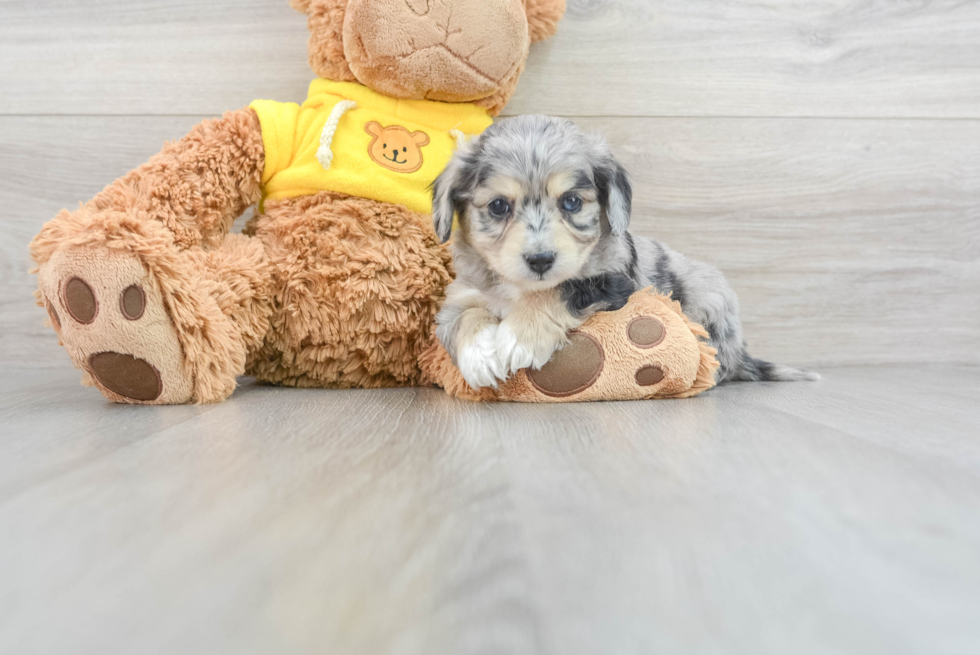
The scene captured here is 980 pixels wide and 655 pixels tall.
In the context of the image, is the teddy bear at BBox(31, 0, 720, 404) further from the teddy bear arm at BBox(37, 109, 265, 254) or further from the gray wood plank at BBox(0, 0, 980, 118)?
the gray wood plank at BBox(0, 0, 980, 118)

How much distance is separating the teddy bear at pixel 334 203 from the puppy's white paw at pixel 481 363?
0.09 metres

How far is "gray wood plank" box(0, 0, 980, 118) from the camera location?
219 cm

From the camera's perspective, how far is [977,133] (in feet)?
7.68

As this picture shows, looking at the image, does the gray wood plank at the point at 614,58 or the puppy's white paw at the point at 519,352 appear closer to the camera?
the puppy's white paw at the point at 519,352

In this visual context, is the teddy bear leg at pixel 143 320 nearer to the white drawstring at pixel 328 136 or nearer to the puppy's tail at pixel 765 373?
the white drawstring at pixel 328 136

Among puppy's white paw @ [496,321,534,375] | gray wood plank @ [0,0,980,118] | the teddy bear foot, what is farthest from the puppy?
gray wood plank @ [0,0,980,118]

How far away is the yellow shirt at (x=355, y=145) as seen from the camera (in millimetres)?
1763

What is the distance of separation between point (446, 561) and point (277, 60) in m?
2.04

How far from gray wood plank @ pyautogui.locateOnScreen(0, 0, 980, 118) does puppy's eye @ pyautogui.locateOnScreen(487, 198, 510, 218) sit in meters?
0.84

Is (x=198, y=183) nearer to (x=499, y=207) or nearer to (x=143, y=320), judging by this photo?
(x=143, y=320)

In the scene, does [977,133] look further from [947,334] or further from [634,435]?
[634,435]

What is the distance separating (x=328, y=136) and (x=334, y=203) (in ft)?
0.59

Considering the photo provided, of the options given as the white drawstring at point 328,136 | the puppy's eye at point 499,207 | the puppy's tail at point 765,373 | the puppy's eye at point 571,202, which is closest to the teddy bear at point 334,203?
the white drawstring at point 328,136

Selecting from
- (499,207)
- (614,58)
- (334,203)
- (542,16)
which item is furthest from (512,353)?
(614,58)
